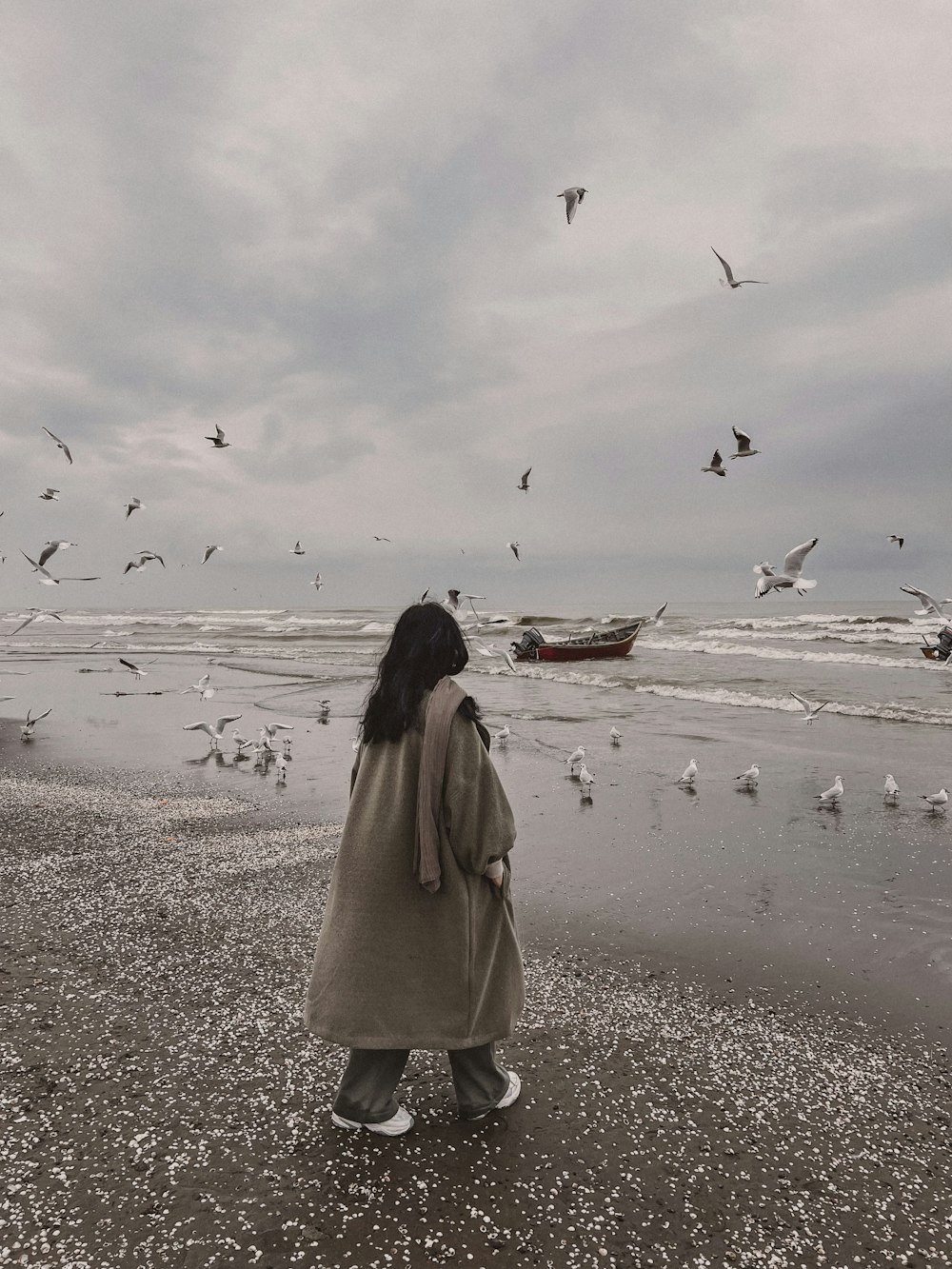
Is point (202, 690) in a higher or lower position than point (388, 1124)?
higher

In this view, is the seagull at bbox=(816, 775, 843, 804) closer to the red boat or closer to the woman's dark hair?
the woman's dark hair

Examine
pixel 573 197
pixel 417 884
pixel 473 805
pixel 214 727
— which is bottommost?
pixel 214 727

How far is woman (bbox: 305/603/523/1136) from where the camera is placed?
2.89 metres

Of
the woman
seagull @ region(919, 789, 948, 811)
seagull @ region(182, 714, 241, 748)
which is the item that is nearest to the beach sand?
the woman

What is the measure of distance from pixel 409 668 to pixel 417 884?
88cm

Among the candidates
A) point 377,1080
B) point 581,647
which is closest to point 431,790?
point 377,1080

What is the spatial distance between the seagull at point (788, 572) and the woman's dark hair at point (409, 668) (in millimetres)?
7467

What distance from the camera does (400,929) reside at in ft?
9.70

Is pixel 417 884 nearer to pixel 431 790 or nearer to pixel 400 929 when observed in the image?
pixel 400 929

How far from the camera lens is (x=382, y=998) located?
9.63 ft

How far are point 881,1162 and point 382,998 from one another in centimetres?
220

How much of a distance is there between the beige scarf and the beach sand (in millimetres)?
1213

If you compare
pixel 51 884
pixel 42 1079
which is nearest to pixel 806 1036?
pixel 42 1079

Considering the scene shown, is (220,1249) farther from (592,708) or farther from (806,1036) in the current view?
(592,708)
